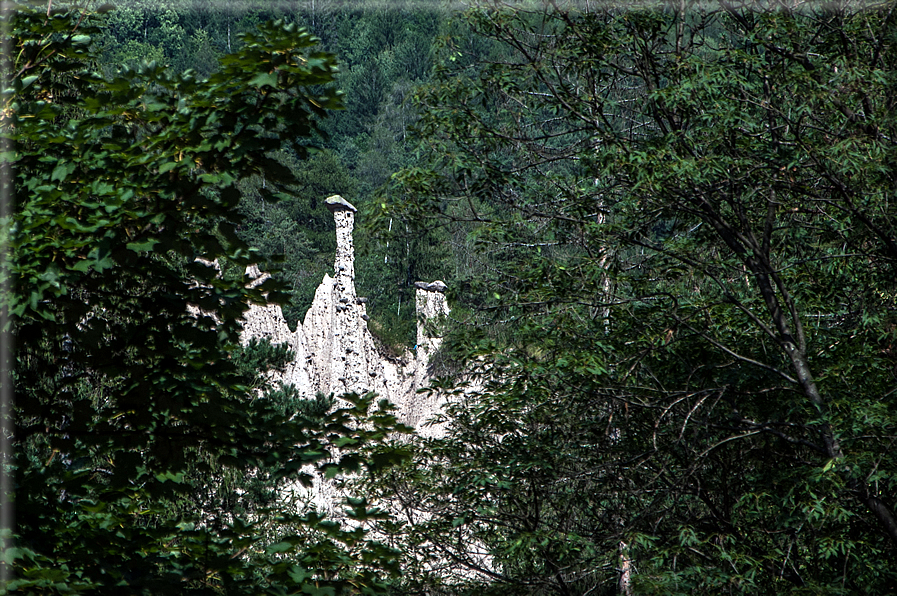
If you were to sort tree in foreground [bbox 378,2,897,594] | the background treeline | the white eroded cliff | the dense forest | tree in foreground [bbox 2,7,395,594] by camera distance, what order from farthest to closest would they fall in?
the background treeline → the white eroded cliff → tree in foreground [bbox 378,2,897,594] → the dense forest → tree in foreground [bbox 2,7,395,594]

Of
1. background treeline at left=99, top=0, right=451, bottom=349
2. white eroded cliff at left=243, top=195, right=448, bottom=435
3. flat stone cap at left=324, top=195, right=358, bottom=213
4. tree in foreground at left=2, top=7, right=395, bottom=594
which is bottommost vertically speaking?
tree in foreground at left=2, top=7, right=395, bottom=594

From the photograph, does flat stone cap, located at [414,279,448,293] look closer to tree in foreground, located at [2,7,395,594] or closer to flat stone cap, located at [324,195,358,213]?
flat stone cap, located at [324,195,358,213]

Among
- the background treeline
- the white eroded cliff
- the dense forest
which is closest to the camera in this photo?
the dense forest

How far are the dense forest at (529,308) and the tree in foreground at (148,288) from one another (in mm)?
23

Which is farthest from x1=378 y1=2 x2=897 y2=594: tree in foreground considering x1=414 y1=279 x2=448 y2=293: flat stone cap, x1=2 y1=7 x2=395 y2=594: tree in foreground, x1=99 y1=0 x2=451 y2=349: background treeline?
x1=99 y1=0 x2=451 y2=349: background treeline

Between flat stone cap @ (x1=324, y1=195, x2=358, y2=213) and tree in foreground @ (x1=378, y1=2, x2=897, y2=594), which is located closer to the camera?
tree in foreground @ (x1=378, y1=2, x2=897, y2=594)

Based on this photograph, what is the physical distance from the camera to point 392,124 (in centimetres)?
6322

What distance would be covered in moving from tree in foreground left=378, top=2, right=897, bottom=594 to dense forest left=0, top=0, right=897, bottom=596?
0.04 meters

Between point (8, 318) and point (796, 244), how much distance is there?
6536mm

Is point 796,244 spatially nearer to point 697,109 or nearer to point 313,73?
point 697,109

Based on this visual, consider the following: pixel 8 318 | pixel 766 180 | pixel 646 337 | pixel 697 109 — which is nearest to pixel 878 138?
pixel 766 180

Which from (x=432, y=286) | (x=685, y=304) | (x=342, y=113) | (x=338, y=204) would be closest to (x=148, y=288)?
(x=685, y=304)

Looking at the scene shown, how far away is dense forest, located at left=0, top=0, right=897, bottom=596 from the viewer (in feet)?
13.4

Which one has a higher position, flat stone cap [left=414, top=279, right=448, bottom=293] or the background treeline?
the background treeline
